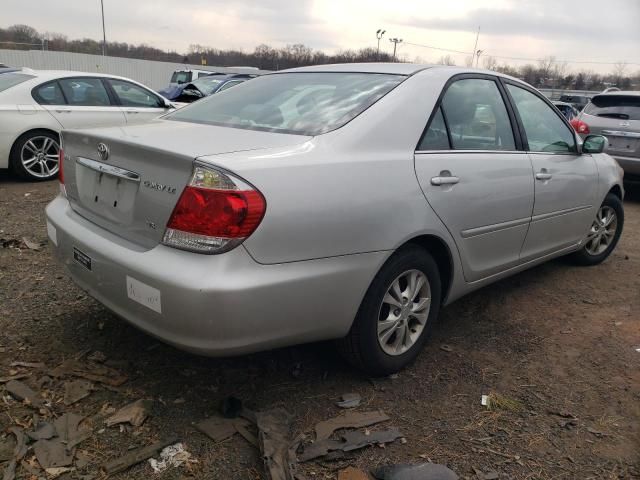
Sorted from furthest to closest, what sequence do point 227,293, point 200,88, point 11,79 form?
point 200,88 < point 11,79 < point 227,293

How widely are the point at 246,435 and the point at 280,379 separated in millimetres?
483

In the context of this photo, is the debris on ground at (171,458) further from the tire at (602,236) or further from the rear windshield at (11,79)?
the rear windshield at (11,79)

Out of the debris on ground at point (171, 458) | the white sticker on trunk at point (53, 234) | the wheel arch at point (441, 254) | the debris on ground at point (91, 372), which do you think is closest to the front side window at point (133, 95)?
the white sticker on trunk at point (53, 234)

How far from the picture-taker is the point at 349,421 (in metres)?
2.53

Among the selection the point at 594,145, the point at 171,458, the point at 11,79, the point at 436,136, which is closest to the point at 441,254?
the point at 436,136

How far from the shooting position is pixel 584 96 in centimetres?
2633

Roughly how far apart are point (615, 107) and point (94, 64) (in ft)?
116

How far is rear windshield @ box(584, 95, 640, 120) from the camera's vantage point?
809cm

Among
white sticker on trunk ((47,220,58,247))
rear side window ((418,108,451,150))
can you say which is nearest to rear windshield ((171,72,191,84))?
white sticker on trunk ((47,220,58,247))

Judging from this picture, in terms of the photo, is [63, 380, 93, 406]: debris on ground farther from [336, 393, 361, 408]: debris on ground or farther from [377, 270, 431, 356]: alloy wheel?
[377, 270, 431, 356]: alloy wheel

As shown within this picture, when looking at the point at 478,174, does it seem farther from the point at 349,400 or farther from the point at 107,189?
the point at 107,189

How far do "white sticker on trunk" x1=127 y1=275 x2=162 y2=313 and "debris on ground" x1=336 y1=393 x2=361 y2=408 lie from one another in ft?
3.31

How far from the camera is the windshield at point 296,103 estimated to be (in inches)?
107

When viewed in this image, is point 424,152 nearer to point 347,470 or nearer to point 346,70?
point 346,70
